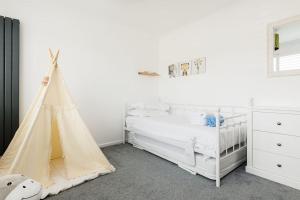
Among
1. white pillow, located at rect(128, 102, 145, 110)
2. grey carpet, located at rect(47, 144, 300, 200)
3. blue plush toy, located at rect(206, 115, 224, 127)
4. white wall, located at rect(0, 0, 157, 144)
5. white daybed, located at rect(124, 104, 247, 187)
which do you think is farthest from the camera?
white pillow, located at rect(128, 102, 145, 110)

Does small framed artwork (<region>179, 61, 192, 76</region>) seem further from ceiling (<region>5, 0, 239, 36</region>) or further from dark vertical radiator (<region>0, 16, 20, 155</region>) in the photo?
dark vertical radiator (<region>0, 16, 20, 155</region>)

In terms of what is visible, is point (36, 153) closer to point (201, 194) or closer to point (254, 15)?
point (201, 194)

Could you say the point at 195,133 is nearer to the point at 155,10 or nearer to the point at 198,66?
the point at 198,66

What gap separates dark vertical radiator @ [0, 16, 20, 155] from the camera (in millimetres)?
2287

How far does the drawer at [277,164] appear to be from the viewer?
6.11 feet

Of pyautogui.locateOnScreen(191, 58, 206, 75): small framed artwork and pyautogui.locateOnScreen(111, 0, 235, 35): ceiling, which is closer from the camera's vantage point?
pyautogui.locateOnScreen(111, 0, 235, 35): ceiling

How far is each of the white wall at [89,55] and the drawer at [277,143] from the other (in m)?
2.45

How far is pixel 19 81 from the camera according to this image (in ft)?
8.17

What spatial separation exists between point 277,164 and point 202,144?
2.85 feet

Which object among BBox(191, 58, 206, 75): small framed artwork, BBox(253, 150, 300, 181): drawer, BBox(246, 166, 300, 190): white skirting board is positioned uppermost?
BBox(191, 58, 206, 75): small framed artwork

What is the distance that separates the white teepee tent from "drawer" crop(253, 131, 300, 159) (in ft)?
6.21

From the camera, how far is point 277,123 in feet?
6.50

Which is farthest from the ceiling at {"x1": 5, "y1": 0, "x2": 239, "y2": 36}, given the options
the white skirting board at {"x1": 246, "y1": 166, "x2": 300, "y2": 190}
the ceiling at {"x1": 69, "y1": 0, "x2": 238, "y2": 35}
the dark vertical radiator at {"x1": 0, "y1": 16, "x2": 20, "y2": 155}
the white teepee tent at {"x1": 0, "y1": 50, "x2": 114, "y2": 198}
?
the white skirting board at {"x1": 246, "y1": 166, "x2": 300, "y2": 190}

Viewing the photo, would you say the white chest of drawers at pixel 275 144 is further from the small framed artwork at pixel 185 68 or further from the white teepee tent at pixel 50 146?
the white teepee tent at pixel 50 146
